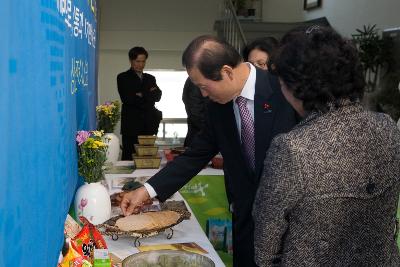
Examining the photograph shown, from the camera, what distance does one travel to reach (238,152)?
1787mm

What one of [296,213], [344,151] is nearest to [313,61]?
[344,151]

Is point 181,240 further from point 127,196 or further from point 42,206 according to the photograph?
point 42,206

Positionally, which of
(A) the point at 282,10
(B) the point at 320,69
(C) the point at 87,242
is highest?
(A) the point at 282,10

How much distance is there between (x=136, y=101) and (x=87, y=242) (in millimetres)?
3646

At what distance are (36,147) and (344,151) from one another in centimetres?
63

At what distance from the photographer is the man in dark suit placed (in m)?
1.64

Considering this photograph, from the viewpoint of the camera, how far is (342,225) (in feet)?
3.61

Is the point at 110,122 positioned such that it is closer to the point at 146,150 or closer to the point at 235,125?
the point at 146,150

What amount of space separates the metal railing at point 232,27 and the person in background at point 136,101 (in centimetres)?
173

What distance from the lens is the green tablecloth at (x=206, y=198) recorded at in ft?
9.10

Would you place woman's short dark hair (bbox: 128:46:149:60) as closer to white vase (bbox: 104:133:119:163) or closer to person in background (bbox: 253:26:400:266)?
white vase (bbox: 104:133:119:163)

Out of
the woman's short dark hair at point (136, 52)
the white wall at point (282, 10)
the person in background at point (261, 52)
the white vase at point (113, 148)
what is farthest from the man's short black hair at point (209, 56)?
the white wall at point (282, 10)

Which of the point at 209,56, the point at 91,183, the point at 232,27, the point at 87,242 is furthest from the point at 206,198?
the point at 232,27

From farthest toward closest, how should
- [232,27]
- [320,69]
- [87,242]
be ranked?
[232,27] < [87,242] < [320,69]
